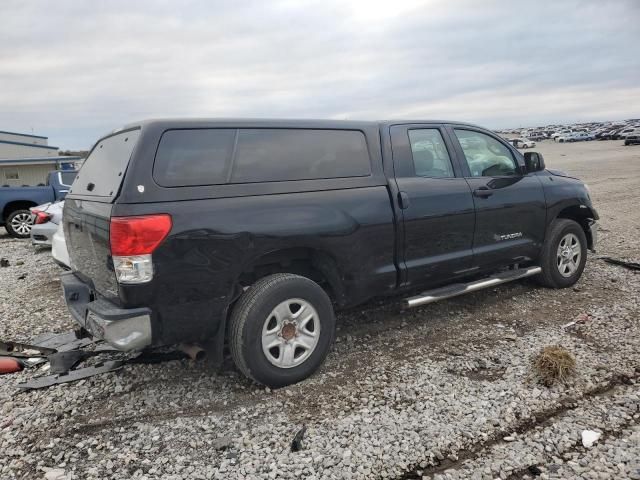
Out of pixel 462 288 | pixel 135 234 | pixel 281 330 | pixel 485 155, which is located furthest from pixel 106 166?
pixel 485 155

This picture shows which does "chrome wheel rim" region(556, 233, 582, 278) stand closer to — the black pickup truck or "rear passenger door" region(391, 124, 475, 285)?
the black pickup truck

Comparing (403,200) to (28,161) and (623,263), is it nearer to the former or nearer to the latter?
(623,263)

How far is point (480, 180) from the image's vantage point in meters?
4.79

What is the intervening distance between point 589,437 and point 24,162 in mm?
35402

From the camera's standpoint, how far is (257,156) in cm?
358

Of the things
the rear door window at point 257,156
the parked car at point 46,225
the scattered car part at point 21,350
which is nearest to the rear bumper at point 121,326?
the rear door window at point 257,156

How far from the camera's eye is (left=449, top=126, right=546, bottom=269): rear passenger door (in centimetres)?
475

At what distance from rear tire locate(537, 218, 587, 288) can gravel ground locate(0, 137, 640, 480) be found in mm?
633

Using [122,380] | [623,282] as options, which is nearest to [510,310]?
[623,282]

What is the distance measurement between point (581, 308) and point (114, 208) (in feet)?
14.8

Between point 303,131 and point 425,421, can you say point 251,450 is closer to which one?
point 425,421

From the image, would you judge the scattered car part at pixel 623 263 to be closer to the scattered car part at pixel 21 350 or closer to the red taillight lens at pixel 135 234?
the red taillight lens at pixel 135 234

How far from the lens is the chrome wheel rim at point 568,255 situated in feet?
18.4

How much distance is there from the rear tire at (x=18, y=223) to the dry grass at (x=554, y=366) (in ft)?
40.2
